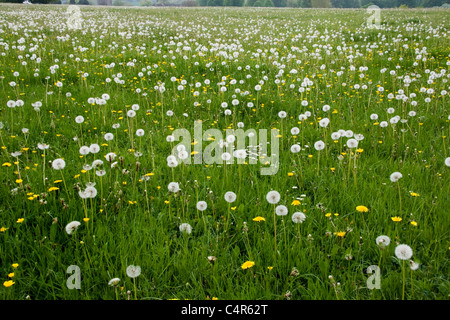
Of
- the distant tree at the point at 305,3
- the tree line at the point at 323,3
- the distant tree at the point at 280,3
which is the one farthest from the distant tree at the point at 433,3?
the distant tree at the point at 280,3

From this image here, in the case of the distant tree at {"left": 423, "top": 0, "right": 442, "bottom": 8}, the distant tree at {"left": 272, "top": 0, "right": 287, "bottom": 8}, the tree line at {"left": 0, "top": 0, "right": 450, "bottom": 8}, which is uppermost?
the distant tree at {"left": 272, "top": 0, "right": 287, "bottom": 8}

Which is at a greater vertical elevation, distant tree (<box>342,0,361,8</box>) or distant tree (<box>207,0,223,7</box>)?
distant tree (<box>207,0,223,7</box>)

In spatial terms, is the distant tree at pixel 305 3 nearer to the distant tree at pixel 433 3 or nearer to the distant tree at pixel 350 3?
the distant tree at pixel 350 3

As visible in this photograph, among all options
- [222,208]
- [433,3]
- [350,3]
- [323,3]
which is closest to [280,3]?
[350,3]

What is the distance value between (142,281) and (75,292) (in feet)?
1.21

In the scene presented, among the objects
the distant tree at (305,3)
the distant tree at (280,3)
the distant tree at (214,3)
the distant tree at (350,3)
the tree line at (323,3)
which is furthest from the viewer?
the distant tree at (280,3)

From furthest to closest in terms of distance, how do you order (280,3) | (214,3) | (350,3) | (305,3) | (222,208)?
(280,3)
(214,3)
(305,3)
(350,3)
(222,208)

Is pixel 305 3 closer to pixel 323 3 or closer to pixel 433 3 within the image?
pixel 323 3

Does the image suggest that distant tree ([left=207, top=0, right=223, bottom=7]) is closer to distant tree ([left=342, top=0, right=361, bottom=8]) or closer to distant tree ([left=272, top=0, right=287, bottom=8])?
distant tree ([left=272, top=0, right=287, bottom=8])

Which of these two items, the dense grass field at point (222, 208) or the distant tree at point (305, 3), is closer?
the dense grass field at point (222, 208)

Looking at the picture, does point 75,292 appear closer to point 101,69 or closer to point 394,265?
point 394,265

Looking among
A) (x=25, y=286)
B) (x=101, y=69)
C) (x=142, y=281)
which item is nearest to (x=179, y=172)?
(x=142, y=281)

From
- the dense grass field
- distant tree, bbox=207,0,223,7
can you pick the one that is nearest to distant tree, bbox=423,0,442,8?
distant tree, bbox=207,0,223,7

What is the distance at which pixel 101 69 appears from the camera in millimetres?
7172
